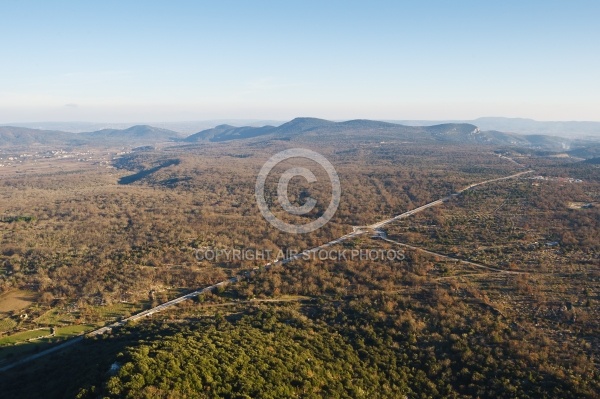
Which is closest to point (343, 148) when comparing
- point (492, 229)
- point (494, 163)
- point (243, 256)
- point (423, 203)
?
point (494, 163)

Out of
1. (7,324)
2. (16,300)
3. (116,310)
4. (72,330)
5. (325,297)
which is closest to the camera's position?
(72,330)

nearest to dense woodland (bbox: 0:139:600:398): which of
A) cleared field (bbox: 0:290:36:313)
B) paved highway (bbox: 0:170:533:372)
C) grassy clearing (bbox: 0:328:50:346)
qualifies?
cleared field (bbox: 0:290:36:313)

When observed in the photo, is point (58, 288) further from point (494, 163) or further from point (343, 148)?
point (343, 148)

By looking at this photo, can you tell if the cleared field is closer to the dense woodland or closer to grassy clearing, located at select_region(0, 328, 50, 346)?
the dense woodland

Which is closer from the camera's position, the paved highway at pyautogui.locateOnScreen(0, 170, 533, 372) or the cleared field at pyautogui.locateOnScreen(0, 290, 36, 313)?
the paved highway at pyautogui.locateOnScreen(0, 170, 533, 372)

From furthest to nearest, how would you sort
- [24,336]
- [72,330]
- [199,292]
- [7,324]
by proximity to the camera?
[199,292] < [7,324] < [72,330] < [24,336]

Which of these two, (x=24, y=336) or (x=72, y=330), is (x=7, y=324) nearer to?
(x=24, y=336)

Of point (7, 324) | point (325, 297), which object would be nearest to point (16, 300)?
point (7, 324)
